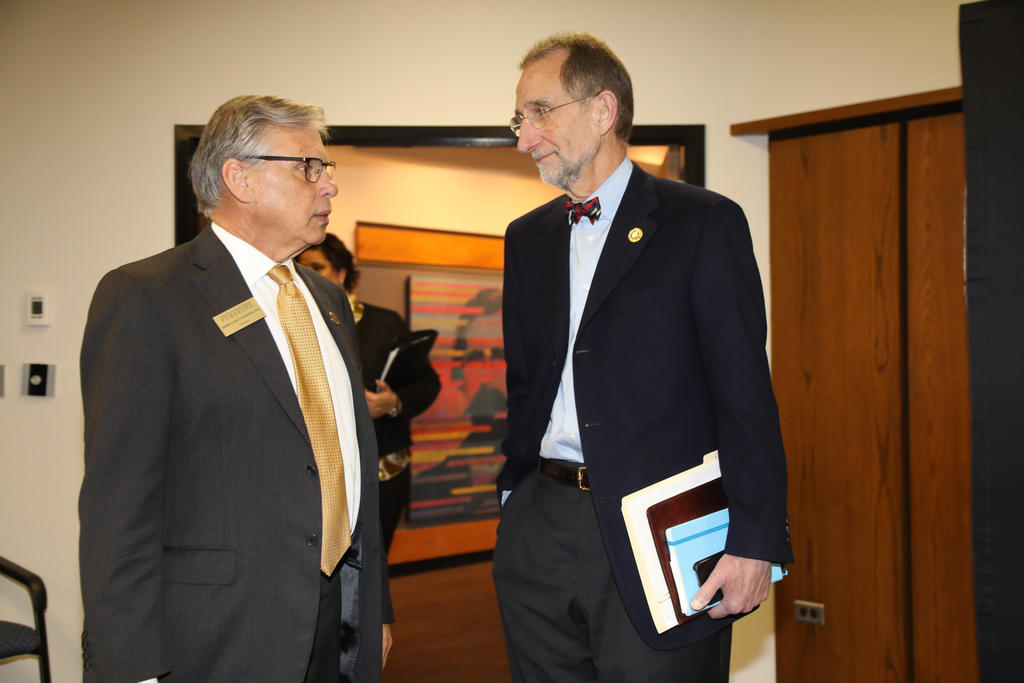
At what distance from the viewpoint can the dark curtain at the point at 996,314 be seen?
1.38 meters

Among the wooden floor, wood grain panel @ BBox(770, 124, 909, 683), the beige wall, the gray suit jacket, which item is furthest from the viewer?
the wooden floor

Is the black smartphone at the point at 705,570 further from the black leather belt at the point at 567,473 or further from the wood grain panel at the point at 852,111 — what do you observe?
the wood grain panel at the point at 852,111

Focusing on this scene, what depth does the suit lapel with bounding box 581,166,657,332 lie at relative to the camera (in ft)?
5.35

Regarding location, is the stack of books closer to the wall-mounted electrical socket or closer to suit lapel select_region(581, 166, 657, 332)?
suit lapel select_region(581, 166, 657, 332)

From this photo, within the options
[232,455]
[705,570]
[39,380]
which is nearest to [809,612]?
[705,570]

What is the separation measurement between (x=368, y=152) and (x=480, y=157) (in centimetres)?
100

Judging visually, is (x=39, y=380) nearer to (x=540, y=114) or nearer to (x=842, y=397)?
(x=540, y=114)

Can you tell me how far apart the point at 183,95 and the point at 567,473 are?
257 centimetres

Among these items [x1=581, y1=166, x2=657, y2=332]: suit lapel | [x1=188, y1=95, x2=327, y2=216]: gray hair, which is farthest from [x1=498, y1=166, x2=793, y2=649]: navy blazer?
[x1=188, y1=95, x2=327, y2=216]: gray hair

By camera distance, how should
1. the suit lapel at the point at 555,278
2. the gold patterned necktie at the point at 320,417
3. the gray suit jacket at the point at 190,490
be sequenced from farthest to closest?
the suit lapel at the point at 555,278 < the gold patterned necktie at the point at 320,417 < the gray suit jacket at the point at 190,490

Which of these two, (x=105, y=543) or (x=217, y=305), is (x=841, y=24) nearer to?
(x=217, y=305)

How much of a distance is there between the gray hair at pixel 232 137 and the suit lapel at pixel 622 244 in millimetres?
765

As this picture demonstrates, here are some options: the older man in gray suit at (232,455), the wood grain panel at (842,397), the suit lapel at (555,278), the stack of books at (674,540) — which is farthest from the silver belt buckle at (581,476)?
the wood grain panel at (842,397)

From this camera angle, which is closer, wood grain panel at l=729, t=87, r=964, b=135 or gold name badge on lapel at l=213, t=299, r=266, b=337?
gold name badge on lapel at l=213, t=299, r=266, b=337
